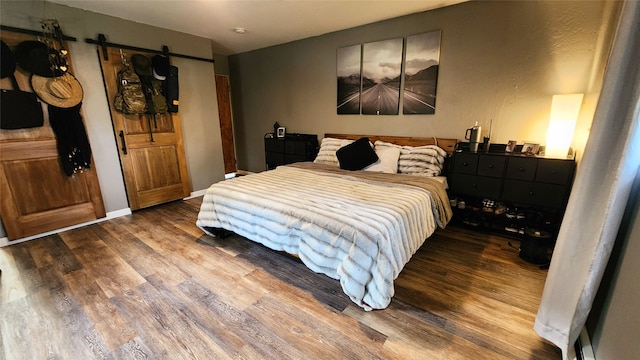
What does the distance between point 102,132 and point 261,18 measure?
97.7 inches

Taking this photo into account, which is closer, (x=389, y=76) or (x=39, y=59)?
(x=39, y=59)

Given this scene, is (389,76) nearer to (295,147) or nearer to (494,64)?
(494,64)

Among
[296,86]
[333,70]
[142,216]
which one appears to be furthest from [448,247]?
[142,216]

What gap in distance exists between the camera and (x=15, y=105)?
2602mm

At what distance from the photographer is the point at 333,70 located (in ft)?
13.2

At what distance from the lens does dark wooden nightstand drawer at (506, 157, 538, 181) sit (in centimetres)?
247

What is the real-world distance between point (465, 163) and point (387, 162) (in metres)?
0.85

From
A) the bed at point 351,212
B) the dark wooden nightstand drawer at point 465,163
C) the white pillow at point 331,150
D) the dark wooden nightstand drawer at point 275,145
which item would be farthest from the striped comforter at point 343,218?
the dark wooden nightstand drawer at point 275,145

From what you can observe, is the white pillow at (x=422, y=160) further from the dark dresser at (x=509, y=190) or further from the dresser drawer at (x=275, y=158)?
the dresser drawer at (x=275, y=158)

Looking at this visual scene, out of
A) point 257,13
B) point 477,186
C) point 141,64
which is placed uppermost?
point 257,13

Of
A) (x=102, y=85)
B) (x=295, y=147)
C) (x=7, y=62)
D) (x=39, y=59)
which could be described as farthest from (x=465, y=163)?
(x=7, y=62)

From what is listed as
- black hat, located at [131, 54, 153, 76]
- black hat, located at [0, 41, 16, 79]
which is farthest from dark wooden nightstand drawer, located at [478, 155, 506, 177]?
black hat, located at [0, 41, 16, 79]

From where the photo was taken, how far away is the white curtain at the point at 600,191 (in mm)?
1071

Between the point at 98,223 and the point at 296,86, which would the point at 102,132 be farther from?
the point at 296,86
